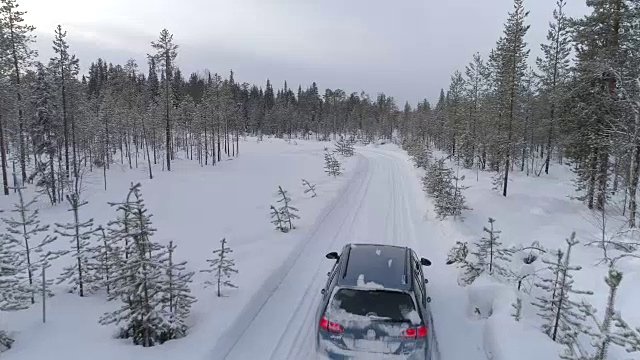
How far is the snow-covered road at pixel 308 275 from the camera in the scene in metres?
7.52

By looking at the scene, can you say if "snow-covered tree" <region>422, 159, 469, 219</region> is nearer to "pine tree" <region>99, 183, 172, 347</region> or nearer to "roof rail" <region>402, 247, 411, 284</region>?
"roof rail" <region>402, 247, 411, 284</region>

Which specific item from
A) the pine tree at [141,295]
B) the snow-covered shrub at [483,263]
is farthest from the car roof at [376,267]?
the snow-covered shrub at [483,263]

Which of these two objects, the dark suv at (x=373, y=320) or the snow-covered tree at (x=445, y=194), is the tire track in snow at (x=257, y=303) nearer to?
the dark suv at (x=373, y=320)

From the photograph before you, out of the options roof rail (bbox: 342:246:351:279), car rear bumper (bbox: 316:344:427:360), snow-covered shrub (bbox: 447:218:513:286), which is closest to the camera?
car rear bumper (bbox: 316:344:427:360)

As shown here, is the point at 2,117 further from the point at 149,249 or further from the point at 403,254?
the point at 403,254

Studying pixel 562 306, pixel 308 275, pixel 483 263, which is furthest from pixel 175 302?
pixel 483 263

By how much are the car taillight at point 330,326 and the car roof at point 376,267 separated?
62 cm

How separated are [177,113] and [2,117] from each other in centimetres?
3302

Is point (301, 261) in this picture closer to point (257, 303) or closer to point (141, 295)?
point (257, 303)

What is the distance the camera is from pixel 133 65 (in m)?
107

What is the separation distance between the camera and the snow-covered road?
752cm

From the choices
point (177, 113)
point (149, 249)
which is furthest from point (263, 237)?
point (177, 113)

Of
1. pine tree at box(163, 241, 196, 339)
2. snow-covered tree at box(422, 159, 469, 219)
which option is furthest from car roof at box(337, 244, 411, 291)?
snow-covered tree at box(422, 159, 469, 219)

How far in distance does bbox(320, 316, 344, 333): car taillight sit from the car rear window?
0.20 meters
